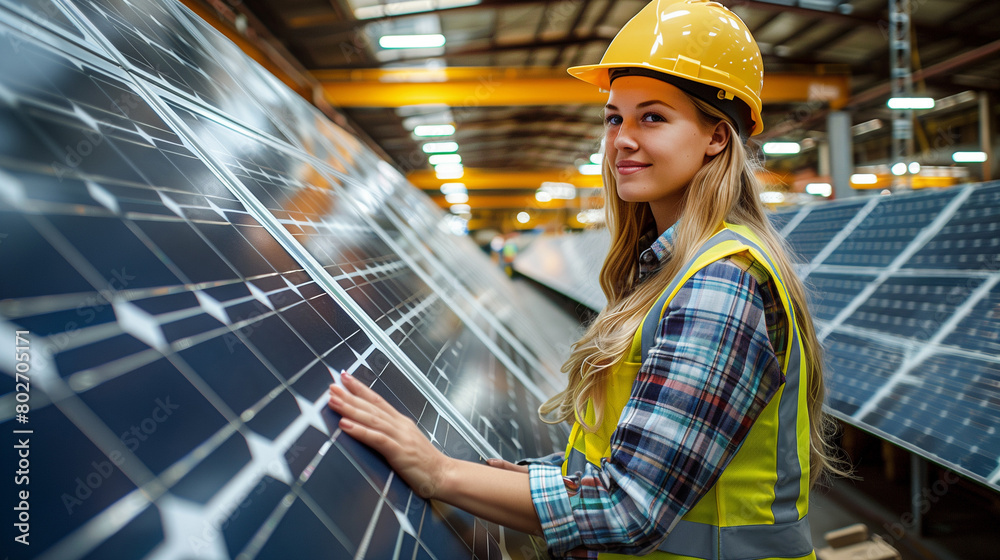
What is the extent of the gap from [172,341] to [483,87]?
1249cm

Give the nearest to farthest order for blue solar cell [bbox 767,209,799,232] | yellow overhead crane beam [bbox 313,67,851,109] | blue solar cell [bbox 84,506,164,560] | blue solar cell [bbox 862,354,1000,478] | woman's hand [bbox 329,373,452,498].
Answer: blue solar cell [bbox 84,506,164,560], woman's hand [bbox 329,373,452,498], blue solar cell [bbox 862,354,1000,478], blue solar cell [bbox 767,209,799,232], yellow overhead crane beam [bbox 313,67,851,109]

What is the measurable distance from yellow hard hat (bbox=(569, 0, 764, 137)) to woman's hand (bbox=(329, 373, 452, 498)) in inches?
31.6

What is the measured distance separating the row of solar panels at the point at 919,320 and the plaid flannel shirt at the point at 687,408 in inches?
40.1

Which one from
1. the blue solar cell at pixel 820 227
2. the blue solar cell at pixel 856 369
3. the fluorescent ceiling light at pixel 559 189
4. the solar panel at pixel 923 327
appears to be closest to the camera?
the solar panel at pixel 923 327

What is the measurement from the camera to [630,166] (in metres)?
1.19

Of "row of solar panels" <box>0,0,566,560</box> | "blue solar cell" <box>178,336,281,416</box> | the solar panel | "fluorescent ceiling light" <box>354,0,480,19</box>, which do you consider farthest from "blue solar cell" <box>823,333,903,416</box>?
"fluorescent ceiling light" <box>354,0,480,19</box>

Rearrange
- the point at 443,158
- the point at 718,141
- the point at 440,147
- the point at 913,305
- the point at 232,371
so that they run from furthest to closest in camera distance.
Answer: the point at 443,158 → the point at 440,147 → the point at 913,305 → the point at 718,141 → the point at 232,371

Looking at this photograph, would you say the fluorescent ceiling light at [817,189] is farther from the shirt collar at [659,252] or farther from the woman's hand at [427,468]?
the woman's hand at [427,468]

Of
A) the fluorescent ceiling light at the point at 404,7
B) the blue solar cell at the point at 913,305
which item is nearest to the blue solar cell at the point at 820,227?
the blue solar cell at the point at 913,305

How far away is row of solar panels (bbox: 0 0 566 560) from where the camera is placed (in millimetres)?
506

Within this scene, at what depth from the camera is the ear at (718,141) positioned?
117 centimetres

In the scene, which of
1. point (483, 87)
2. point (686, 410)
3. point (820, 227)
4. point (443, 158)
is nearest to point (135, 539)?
point (686, 410)

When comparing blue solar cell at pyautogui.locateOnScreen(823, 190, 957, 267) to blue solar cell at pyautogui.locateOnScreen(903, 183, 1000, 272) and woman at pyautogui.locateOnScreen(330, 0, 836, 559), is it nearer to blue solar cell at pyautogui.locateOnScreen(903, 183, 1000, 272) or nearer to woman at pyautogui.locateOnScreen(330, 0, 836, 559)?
blue solar cell at pyautogui.locateOnScreen(903, 183, 1000, 272)

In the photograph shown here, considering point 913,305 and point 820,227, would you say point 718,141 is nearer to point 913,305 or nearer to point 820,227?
point 913,305
